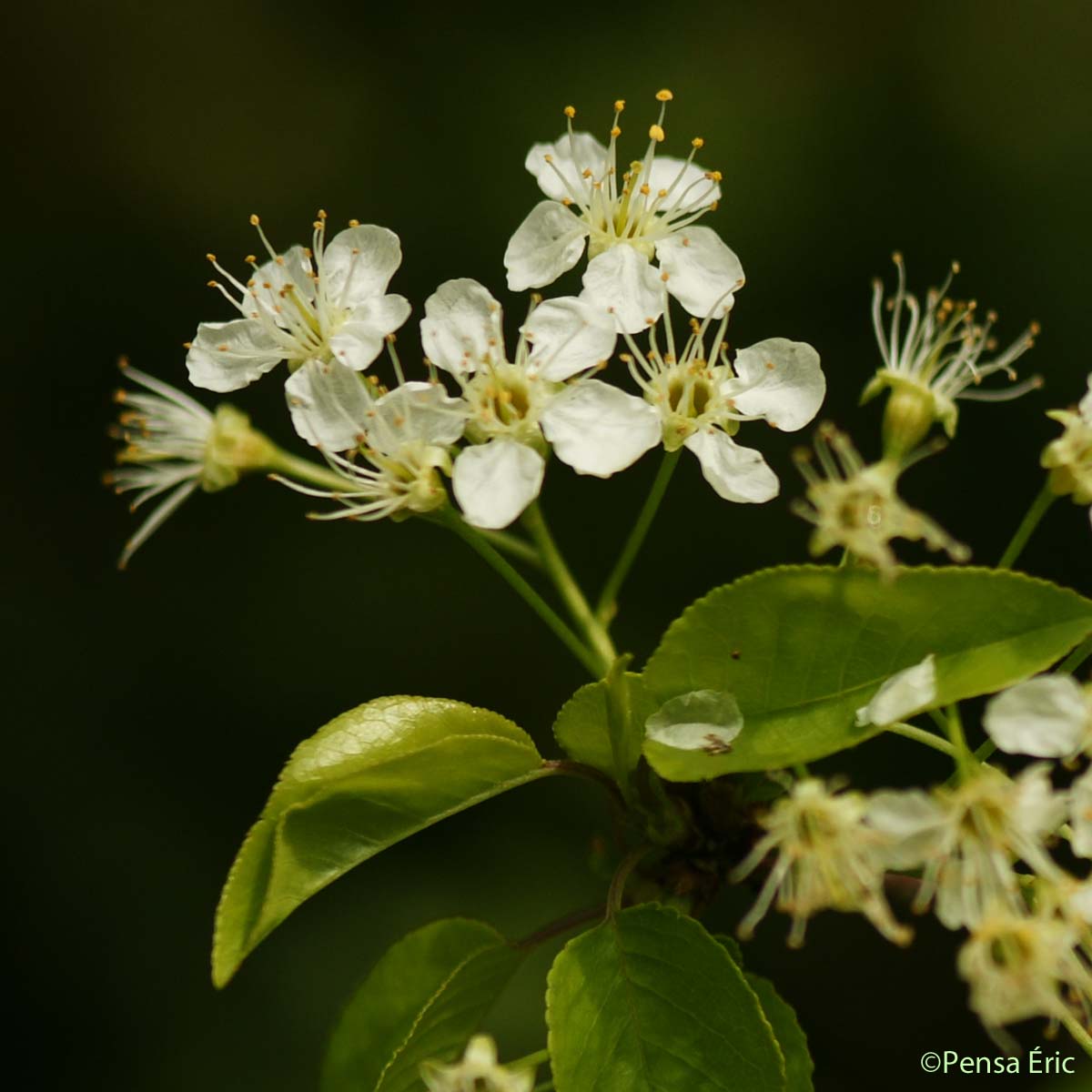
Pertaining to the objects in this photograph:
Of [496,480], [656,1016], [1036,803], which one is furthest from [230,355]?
[1036,803]

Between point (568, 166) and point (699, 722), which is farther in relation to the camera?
point (568, 166)

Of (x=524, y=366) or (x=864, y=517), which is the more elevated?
(x=524, y=366)

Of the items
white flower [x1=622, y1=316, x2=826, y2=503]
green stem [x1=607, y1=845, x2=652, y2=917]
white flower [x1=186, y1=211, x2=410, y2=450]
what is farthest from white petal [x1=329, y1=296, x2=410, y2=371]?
green stem [x1=607, y1=845, x2=652, y2=917]

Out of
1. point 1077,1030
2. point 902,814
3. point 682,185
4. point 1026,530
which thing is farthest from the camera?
point 682,185

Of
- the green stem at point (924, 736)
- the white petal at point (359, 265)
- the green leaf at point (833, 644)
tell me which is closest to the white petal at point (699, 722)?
the green leaf at point (833, 644)

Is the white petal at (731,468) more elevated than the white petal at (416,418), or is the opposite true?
the white petal at (416,418)

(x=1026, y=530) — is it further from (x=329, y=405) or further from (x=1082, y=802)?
(x=329, y=405)

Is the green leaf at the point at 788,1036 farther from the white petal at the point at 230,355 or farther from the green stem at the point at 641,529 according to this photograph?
the white petal at the point at 230,355

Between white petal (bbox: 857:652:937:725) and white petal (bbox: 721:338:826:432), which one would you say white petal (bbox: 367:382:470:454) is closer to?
white petal (bbox: 721:338:826:432)
